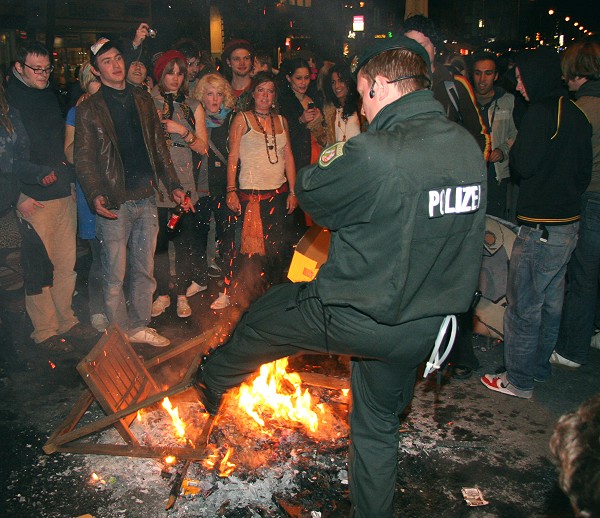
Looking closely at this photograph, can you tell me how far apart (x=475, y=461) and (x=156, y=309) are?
372cm

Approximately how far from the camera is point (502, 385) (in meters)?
4.97

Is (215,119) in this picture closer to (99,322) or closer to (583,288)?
(99,322)

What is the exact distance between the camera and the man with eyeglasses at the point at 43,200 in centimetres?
546

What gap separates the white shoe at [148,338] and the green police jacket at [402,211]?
3085 mm

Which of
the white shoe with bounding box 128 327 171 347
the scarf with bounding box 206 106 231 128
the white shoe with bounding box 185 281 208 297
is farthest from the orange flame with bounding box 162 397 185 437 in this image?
the scarf with bounding box 206 106 231 128

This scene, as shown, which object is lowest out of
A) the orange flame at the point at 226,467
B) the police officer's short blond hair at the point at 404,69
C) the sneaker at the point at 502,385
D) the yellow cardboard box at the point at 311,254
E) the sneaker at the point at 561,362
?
the sneaker at the point at 561,362

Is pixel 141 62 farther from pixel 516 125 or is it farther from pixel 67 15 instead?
pixel 67 15

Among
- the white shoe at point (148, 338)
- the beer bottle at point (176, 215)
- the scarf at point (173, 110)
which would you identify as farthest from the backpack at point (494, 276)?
the scarf at point (173, 110)

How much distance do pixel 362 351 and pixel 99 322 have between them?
150 inches

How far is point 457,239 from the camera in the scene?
2.96 meters

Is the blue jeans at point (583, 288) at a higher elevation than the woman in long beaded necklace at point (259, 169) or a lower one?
lower

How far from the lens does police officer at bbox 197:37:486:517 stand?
2752 millimetres

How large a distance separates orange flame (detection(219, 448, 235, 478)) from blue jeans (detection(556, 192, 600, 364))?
10.9 feet

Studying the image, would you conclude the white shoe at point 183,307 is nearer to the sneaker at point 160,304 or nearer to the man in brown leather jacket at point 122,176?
the sneaker at point 160,304
